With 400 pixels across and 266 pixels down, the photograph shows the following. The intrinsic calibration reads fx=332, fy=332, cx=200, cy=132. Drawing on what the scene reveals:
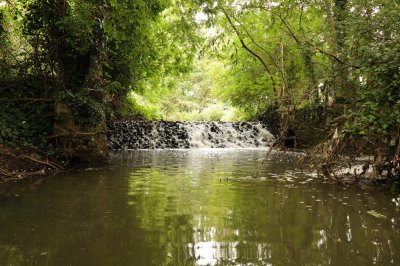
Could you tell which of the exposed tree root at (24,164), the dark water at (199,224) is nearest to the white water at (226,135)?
the exposed tree root at (24,164)

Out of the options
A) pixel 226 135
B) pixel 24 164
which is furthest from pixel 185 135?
pixel 24 164

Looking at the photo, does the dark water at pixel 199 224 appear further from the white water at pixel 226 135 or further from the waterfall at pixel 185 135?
the white water at pixel 226 135

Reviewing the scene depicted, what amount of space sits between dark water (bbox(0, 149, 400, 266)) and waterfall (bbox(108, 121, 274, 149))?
10.9 m

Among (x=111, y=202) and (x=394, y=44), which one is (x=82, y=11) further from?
(x=394, y=44)

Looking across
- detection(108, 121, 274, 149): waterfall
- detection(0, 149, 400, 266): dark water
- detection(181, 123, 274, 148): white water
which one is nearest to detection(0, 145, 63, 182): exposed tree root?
detection(0, 149, 400, 266): dark water

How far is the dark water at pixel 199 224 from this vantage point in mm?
2701

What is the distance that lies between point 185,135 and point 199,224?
14.7 metres

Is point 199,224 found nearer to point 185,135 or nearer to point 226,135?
point 185,135

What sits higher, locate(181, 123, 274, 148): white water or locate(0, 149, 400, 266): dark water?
locate(181, 123, 274, 148): white water

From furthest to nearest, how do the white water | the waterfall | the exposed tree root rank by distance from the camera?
the white water → the waterfall → the exposed tree root

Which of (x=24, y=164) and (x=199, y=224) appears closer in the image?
(x=199, y=224)

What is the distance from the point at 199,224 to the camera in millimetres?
3611

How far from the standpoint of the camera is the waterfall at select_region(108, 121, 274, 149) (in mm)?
16906

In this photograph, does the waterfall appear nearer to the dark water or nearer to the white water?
→ the white water
